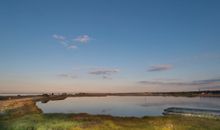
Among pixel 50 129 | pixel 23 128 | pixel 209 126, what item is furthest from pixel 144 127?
pixel 23 128

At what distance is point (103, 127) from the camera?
3120 cm

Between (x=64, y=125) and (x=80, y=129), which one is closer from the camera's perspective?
(x=80, y=129)

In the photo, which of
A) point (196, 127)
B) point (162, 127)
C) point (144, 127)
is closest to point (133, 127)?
point (144, 127)

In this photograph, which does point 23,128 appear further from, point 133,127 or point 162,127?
point 162,127

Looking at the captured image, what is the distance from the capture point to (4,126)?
108ft

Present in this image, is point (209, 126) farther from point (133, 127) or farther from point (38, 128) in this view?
point (38, 128)

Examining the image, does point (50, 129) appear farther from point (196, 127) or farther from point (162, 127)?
point (196, 127)

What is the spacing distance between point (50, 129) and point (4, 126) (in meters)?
7.34

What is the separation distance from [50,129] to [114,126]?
816cm

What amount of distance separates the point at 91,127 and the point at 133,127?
5440mm

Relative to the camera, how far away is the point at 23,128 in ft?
103

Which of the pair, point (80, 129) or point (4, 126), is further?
point (4, 126)

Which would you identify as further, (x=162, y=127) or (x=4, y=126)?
(x=4, y=126)

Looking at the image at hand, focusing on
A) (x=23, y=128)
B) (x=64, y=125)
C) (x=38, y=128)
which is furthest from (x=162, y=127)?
(x=23, y=128)
